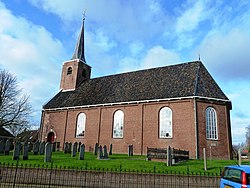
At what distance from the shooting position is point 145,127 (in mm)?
23688

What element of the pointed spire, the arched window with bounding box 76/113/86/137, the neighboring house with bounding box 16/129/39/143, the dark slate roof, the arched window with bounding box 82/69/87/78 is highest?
the pointed spire

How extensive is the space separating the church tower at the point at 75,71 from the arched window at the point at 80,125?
6.91 m

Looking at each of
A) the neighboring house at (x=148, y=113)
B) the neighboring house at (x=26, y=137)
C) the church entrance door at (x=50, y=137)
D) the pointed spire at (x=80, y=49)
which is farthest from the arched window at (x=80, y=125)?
the neighboring house at (x=26, y=137)

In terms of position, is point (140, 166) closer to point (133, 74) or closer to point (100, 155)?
point (100, 155)

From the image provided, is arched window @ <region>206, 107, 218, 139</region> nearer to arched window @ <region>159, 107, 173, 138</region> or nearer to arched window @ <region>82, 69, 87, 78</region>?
arched window @ <region>159, 107, 173, 138</region>

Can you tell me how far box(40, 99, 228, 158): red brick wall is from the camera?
21.3 metres

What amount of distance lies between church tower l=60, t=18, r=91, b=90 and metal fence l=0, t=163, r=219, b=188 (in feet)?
73.6

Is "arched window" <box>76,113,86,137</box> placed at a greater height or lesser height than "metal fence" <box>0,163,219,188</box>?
greater

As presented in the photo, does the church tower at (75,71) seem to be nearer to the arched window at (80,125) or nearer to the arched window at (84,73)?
the arched window at (84,73)

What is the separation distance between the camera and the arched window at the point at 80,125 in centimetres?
2800

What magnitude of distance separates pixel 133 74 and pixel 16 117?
678 inches

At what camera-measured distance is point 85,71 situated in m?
35.9

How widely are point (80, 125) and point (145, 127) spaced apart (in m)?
9.43

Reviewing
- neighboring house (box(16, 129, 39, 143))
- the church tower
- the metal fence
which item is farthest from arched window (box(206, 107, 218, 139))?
neighboring house (box(16, 129, 39, 143))
